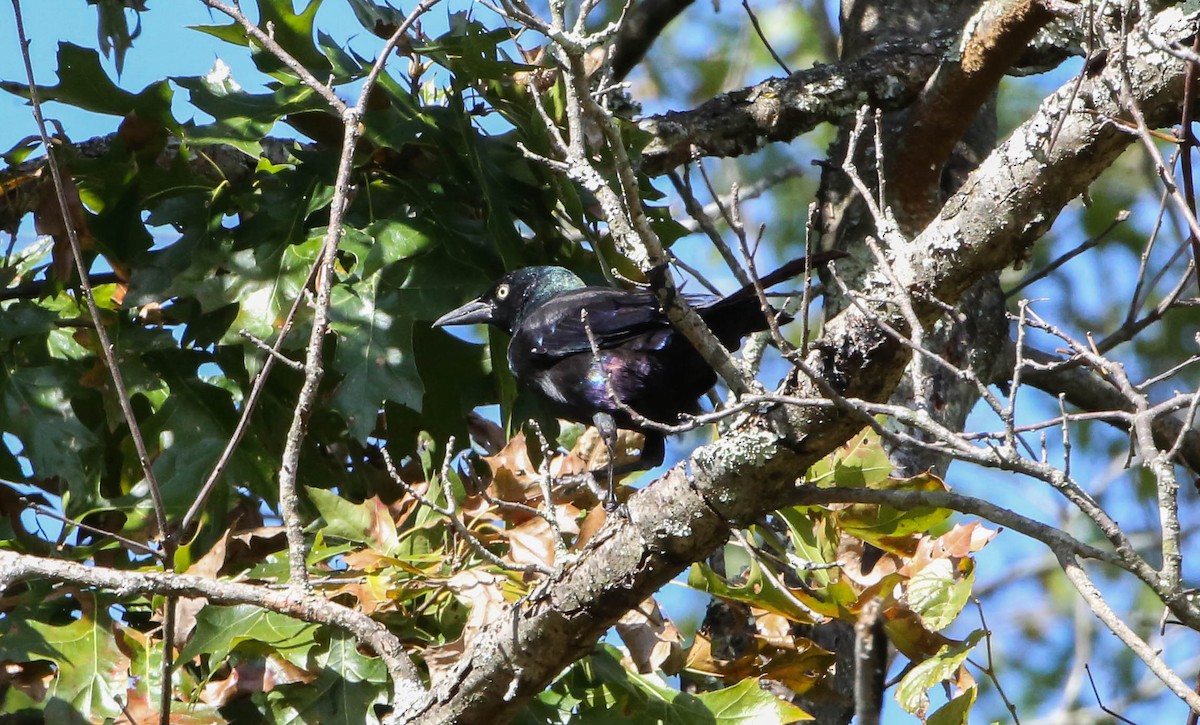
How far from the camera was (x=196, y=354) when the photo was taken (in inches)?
140

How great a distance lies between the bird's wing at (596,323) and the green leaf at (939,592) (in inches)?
51.2

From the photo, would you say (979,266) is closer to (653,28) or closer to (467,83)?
(467,83)

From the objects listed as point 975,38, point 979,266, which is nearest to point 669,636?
point 979,266

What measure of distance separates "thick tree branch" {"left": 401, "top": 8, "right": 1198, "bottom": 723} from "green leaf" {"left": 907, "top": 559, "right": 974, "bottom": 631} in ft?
1.80

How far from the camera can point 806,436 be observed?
219cm

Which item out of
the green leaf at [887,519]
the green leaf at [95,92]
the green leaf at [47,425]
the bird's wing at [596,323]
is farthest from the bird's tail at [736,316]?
the green leaf at [47,425]

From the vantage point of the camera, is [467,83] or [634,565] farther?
[467,83]

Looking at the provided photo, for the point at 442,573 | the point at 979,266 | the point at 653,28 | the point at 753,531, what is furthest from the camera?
the point at 653,28

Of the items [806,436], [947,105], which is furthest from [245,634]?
[947,105]

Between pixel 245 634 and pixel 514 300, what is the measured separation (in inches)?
68.9

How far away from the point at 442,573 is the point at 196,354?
4.01 feet

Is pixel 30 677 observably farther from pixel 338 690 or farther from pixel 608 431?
pixel 608 431

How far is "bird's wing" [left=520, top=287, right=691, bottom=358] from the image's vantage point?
12.7 feet

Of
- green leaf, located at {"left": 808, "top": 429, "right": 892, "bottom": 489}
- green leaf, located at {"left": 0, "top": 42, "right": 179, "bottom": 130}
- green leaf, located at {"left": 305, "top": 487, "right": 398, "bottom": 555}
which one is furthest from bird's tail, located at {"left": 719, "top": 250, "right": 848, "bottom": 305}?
green leaf, located at {"left": 0, "top": 42, "right": 179, "bottom": 130}
